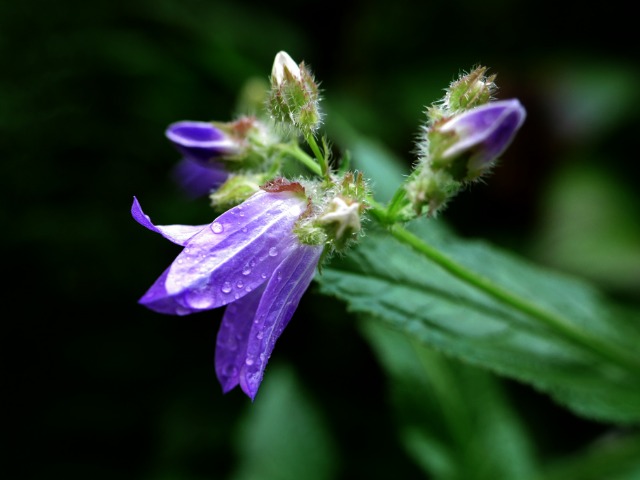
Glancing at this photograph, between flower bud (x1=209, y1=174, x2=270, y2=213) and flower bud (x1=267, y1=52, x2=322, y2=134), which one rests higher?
flower bud (x1=267, y1=52, x2=322, y2=134)

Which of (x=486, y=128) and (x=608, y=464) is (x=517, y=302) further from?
(x=608, y=464)

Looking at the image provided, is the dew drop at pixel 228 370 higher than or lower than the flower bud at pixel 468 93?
Answer: lower

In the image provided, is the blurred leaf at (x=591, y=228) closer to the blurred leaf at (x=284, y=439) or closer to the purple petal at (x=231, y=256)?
the blurred leaf at (x=284, y=439)

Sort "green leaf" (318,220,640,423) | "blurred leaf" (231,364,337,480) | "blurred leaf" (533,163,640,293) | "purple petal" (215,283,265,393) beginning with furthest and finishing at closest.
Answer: "blurred leaf" (533,163,640,293) → "blurred leaf" (231,364,337,480) → "green leaf" (318,220,640,423) → "purple petal" (215,283,265,393)

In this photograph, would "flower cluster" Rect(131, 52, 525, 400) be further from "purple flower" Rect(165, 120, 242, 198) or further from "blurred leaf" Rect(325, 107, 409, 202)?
"blurred leaf" Rect(325, 107, 409, 202)

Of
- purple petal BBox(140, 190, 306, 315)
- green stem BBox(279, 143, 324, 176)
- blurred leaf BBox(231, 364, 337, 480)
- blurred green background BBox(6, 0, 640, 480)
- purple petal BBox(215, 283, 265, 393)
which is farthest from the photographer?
blurred green background BBox(6, 0, 640, 480)

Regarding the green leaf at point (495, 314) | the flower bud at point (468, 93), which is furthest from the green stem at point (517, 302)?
the flower bud at point (468, 93)

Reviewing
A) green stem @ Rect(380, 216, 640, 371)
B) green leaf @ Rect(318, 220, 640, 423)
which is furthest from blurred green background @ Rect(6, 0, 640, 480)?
green stem @ Rect(380, 216, 640, 371)
